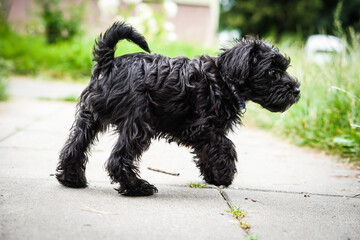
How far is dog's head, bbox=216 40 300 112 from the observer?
12.0 ft

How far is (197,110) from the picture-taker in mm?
3584

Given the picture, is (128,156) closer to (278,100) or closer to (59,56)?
(278,100)

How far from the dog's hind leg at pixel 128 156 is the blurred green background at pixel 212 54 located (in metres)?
1.40

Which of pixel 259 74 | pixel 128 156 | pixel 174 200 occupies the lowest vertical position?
pixel 174 200

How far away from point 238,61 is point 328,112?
3377 mm

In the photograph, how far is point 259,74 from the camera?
3.75 m

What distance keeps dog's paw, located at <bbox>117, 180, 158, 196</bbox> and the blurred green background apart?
169cm

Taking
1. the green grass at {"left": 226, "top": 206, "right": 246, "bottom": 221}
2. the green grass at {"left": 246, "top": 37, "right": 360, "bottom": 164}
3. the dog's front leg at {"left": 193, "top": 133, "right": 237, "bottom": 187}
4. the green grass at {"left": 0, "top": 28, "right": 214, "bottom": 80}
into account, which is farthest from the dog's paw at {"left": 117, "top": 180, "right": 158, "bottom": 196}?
the green grass at {"left": 0, "top": 28, "right": 214, "bottom": 80}

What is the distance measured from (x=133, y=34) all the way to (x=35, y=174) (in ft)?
5.52

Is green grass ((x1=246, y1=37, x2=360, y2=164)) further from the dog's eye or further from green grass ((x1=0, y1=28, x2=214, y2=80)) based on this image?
green grass ((x1=0, y1=28, x2=214, y2=80))

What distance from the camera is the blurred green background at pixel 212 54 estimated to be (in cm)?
620

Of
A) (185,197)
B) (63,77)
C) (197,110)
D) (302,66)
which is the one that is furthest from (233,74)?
(63,77)

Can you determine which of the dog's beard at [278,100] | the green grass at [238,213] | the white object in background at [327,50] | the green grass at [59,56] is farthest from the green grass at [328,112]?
the green grass at [59,56]

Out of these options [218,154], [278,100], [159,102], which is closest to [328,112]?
[278,100]
